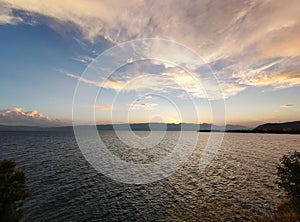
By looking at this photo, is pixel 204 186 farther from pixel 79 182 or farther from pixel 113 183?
pixel 79 182

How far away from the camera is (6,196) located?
19500mm

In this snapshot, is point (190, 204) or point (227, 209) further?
point (190, 204)

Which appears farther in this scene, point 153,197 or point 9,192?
point 153,197

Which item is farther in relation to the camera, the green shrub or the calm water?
the calm water

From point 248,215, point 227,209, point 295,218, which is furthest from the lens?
point 227,209

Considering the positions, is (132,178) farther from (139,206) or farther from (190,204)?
(190,204)

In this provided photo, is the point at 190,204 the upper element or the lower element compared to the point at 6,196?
lower

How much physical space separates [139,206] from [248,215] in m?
19.0

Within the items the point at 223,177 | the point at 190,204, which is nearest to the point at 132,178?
the point at 190,204

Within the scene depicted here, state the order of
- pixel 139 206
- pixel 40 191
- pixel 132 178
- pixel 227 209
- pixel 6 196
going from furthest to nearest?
pixel 132 178
pixel 40 191
pixel 139 206
pixel 227 209
pixel 6 196

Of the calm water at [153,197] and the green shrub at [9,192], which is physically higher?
the green shrub at [9,192]

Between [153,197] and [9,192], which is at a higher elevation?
[9,192]

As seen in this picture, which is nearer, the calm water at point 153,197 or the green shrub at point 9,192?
the green shrub at point 9,192

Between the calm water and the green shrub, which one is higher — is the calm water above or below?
below
